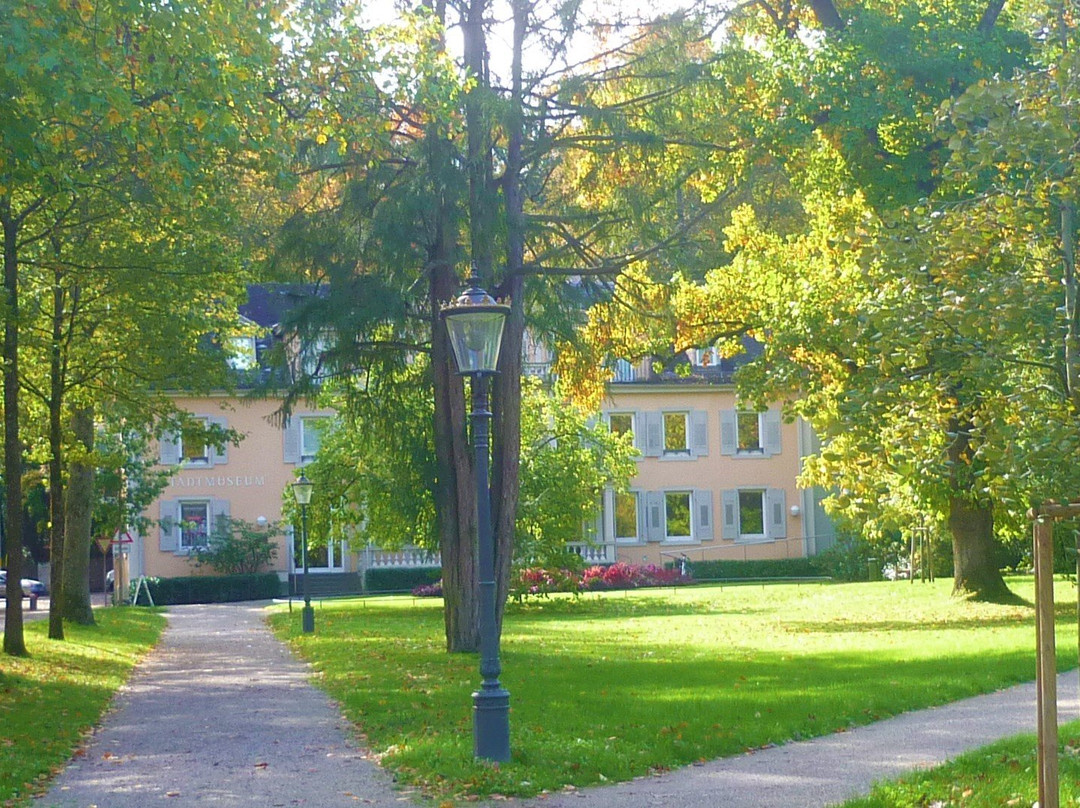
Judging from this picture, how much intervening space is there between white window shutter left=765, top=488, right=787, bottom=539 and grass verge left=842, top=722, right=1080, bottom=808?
4348 centimetres

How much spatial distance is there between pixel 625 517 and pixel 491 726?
43.6m

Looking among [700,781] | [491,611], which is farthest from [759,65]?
[700,781]

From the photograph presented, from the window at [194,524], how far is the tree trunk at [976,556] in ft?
93.6

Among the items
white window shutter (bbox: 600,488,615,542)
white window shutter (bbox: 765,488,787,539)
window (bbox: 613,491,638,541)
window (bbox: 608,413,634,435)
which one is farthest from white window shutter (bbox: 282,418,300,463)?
white window shutter (bbox: 765,488,787,539)

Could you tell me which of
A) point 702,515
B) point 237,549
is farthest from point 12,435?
point 702,515

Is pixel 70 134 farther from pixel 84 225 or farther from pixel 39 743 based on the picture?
pixel 84 225

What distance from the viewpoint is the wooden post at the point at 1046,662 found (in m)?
6.36

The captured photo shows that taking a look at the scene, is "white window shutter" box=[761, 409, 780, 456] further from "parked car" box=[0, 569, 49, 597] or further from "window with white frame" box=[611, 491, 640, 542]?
"parked car" box=[0, 569, 49, 597]

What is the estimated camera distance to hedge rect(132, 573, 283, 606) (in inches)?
1881

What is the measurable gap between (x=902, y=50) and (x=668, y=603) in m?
20.0

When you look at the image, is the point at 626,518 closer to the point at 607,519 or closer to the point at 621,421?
the point at 607,519

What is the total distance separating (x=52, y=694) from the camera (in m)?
16.1

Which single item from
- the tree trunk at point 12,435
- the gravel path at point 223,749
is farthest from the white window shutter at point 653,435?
the tree trunk at point 12,435

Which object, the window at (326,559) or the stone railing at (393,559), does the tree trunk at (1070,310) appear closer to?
the stone railing at (393,559)
